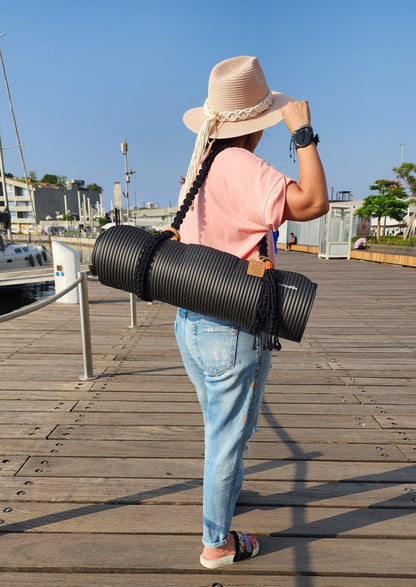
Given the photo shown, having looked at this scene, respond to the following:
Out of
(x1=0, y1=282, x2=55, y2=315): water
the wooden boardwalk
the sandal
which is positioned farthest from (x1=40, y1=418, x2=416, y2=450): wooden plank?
(x1=0, y1=282, x2=55, y2=315): water

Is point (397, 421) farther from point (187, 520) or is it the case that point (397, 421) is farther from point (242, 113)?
point (242, 113)

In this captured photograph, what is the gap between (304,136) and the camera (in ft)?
4.27

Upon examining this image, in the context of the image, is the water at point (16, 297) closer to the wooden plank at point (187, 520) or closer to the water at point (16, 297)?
the water at point (16, 297)

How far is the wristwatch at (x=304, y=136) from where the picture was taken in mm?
1296

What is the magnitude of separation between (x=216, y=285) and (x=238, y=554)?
3.94ft

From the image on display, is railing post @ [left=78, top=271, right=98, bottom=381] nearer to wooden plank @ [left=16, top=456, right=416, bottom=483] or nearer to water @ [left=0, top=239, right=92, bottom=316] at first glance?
wooden plank @ [left=16, top=456, right=416, bottom=483]

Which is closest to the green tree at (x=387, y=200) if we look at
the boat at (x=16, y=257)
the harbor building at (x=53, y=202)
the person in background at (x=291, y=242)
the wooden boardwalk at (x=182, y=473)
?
the person in background at (x=291, y=242)

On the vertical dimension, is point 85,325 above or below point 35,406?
above

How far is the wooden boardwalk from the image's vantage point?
5.58ft

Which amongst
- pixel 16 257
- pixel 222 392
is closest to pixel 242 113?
pixel 222 392

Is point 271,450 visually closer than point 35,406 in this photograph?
Yes

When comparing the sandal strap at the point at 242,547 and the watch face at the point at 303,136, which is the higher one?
the watch face at the point at 303,136

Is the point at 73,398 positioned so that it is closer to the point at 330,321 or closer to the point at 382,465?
the point at 382,465

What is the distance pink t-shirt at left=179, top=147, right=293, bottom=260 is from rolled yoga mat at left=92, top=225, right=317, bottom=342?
74 millimetres
